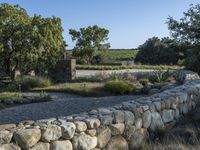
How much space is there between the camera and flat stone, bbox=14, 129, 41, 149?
18.1 feet

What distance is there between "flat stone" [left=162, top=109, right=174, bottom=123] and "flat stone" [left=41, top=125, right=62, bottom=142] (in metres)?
2.98

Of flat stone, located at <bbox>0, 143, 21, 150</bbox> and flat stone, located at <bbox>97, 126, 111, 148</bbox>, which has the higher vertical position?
flat stone, located at <bbox>0, 143, 21, 150</bbox>

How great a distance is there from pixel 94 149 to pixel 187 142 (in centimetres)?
179

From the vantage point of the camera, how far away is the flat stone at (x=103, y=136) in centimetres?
660

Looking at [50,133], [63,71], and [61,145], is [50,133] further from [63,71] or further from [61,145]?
[63,71]

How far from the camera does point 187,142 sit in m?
7.18

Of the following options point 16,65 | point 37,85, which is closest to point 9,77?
point 16,65

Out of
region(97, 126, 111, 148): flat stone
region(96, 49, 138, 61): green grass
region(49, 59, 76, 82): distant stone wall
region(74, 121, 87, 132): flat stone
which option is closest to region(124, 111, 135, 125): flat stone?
region(97, 126, 111, 148): flat stone

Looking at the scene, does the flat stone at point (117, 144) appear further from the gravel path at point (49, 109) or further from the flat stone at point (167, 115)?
the gravel path at point (49, 109)

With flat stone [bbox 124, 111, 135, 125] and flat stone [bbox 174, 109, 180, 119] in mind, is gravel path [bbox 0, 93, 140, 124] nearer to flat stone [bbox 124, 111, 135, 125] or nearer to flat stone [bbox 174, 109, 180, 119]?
flat stone [bbox 174, 109, 180, 119]

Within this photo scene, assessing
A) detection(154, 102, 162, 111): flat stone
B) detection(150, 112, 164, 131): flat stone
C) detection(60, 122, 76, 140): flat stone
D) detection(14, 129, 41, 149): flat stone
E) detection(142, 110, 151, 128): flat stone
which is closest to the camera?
detection(14, 129, 41, 149): flat stone

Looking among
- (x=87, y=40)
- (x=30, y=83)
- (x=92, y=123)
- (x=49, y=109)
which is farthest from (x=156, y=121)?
(x=87, y=40)

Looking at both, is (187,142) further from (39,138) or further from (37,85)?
(37,85)

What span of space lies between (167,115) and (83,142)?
2666 millimetres
